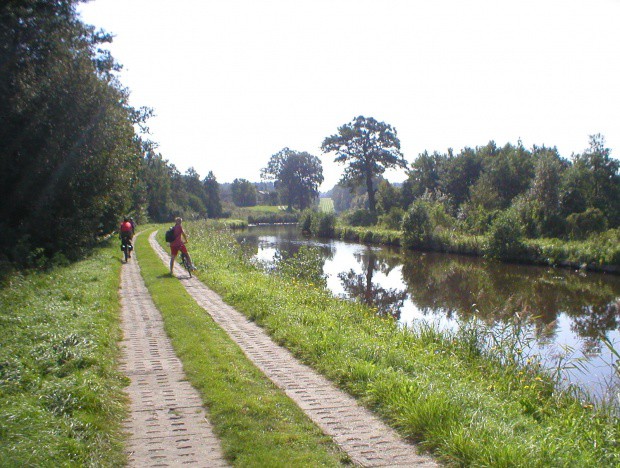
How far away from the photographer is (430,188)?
197 feet

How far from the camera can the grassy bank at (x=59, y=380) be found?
12.7 ft

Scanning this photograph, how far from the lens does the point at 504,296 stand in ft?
58.1

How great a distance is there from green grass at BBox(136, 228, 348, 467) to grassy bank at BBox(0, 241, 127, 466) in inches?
35.2

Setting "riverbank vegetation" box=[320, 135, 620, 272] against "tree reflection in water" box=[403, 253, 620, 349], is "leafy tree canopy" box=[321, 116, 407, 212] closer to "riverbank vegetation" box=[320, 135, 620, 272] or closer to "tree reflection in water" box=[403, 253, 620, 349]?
"riverbank vegetation" box=[320, 135, 620, 272]

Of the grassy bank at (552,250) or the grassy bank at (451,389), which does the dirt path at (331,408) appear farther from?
the grassy bank at (552,250)

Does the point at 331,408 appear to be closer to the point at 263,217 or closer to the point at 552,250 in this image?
the point at 552,250

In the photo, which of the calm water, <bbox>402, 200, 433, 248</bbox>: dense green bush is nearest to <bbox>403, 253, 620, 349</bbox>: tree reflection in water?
the calm water

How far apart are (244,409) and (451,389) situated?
227 centimetres

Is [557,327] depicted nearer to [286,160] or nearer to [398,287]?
[398,287]

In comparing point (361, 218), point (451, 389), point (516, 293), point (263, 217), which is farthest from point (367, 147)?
point (451, 389)

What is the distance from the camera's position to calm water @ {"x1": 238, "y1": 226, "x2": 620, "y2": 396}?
10023 mm

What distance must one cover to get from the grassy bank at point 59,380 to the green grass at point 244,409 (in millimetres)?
893

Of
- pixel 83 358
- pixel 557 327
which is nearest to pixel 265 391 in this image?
pixel 83 358

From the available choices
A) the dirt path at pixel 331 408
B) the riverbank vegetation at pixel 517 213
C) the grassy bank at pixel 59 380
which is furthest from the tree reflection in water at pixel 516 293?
the grassy bank at pixel 59 380
